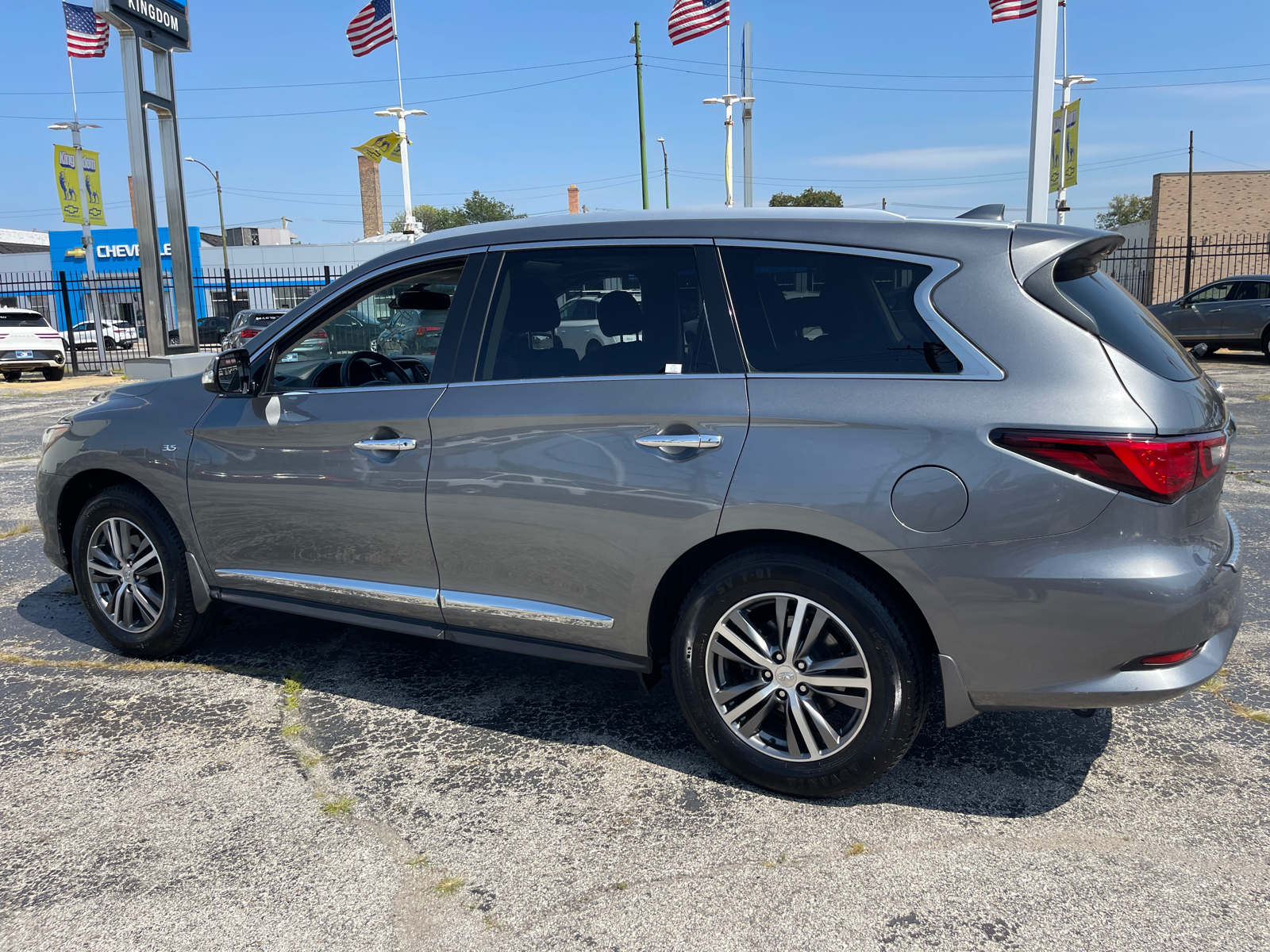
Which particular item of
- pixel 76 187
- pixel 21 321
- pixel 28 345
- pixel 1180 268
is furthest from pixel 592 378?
pixel 1180 268

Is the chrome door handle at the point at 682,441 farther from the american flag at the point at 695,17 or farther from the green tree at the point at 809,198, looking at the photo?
the green tree at the point at 809,198

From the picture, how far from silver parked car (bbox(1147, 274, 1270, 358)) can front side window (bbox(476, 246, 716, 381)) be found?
18.1m

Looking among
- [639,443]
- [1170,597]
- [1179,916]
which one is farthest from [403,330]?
[1179,916]

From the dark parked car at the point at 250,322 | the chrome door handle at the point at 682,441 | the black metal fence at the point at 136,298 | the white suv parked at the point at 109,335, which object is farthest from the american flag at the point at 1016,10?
the white suv parked at the point at 109,335

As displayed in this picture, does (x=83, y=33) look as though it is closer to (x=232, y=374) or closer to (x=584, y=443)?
(x=232, y=374)

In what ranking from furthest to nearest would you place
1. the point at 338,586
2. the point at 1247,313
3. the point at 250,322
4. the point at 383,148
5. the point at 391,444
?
the point at 383,148, the point at 250,322, the point at 1247,313, the point at 338,586, the point at 391,444

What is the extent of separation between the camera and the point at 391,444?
353 centimetres

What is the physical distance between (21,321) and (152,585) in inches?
875

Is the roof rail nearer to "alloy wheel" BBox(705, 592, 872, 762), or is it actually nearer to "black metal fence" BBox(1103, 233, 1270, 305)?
"alloy wheel" BBox(705, 592, 872, 762)

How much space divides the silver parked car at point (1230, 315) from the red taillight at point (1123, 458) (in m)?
18.1

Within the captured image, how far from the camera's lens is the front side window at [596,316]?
3.19m

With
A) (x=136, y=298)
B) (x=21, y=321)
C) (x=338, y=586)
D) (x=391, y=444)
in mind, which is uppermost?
(x=136, y=298)

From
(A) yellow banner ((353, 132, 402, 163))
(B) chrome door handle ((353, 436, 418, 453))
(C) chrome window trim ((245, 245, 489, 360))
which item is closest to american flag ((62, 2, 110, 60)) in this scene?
(A) yellow banner ((353, 132, 402, 163))

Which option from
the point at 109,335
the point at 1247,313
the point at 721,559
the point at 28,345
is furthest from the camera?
the point at 109,335
